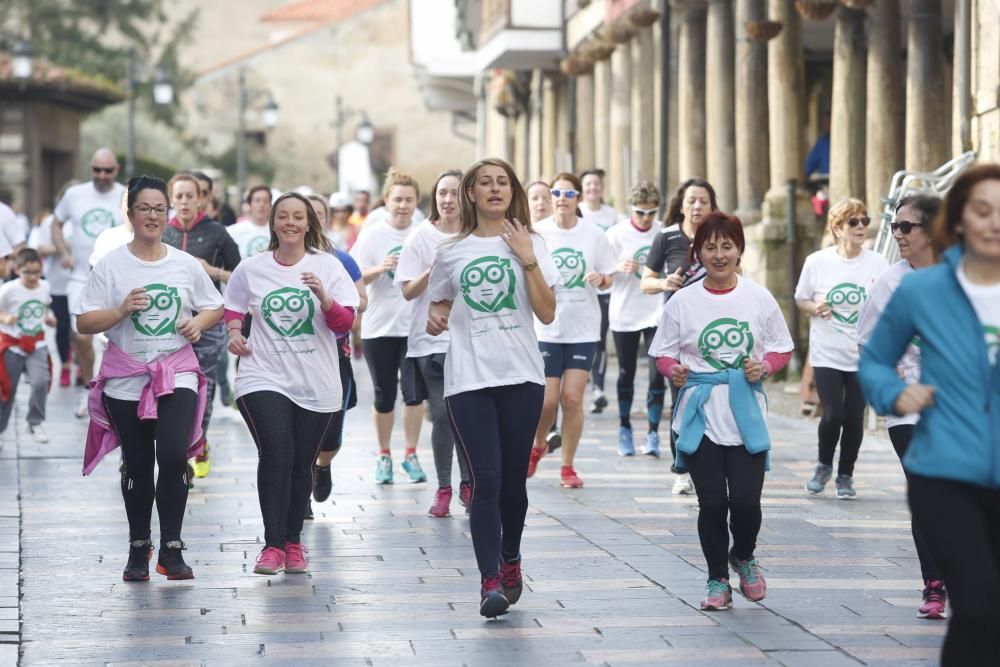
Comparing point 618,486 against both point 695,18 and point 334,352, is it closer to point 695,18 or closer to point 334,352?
point 334,352

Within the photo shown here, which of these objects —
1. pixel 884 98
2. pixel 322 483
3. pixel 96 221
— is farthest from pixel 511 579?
pixel 884 98

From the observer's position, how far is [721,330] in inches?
306

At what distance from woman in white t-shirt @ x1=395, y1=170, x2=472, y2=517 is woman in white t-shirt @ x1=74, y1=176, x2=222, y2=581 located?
175cm

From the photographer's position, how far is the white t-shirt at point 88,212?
55.6 feet

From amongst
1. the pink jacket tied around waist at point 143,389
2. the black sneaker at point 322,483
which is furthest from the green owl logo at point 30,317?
the pink jacket tied around waist at point 143,389

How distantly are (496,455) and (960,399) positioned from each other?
2674mm

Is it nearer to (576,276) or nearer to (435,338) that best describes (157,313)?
(435,338)

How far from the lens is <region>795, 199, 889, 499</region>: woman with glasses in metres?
10.9

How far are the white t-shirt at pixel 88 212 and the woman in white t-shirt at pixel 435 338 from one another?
6.46m

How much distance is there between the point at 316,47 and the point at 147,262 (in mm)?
63800

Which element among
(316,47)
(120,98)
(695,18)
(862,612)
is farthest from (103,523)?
(316,47)

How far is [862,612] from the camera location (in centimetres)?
761

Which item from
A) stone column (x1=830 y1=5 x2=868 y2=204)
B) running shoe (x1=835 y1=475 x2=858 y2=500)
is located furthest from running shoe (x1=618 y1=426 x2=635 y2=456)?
stone column (x1=830 y1=5 x2=868 y2=204)

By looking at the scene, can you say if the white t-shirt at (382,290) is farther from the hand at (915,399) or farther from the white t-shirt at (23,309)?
the hand at (915,399)
